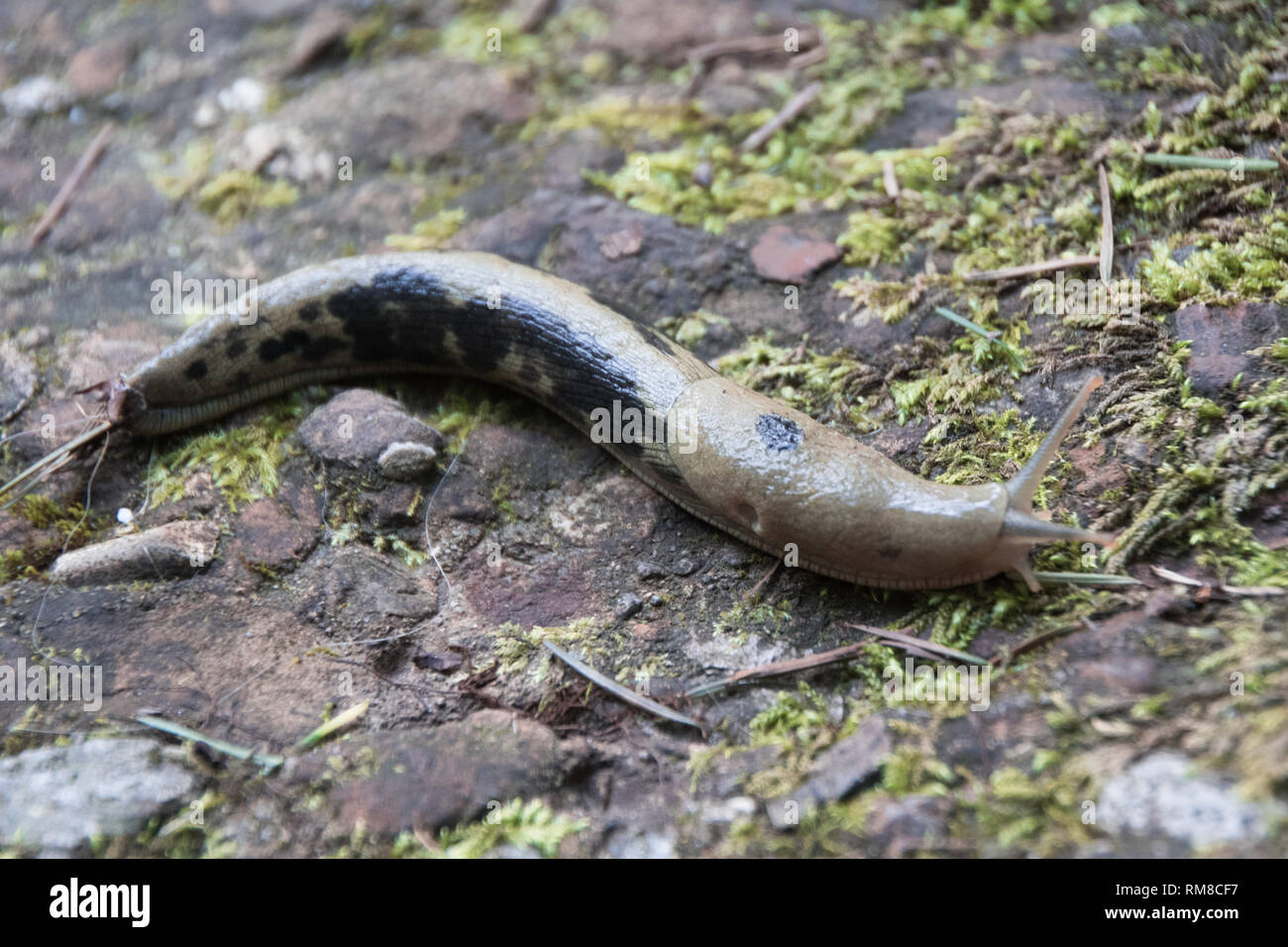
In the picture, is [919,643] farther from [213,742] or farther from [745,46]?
[745,46]

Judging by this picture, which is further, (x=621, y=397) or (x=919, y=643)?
(x=621, y=397)

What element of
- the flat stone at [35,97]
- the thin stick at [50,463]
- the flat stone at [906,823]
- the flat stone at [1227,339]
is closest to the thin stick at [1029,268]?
the flat stone at [1227,339]

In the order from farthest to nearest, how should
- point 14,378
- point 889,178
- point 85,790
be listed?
1. point 889,178
2. point 14,378
3. point 85,790

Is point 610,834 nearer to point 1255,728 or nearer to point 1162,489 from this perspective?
point 1255,728

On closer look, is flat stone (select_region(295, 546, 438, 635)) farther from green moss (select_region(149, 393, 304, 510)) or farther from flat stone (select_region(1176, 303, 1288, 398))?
flat stone (select_region(1176, 303, 1288, 398))

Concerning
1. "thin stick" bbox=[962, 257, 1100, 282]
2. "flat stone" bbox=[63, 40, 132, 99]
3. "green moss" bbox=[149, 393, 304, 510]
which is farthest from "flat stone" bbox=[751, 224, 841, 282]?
"flat stone" bbox=[63, 40, 132, 99]

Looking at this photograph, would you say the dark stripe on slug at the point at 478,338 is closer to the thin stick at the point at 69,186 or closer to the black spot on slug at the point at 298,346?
the black spot on slug at the point at 298,346

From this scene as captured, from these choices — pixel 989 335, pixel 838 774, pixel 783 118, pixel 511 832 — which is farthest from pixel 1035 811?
pixel 783 118
